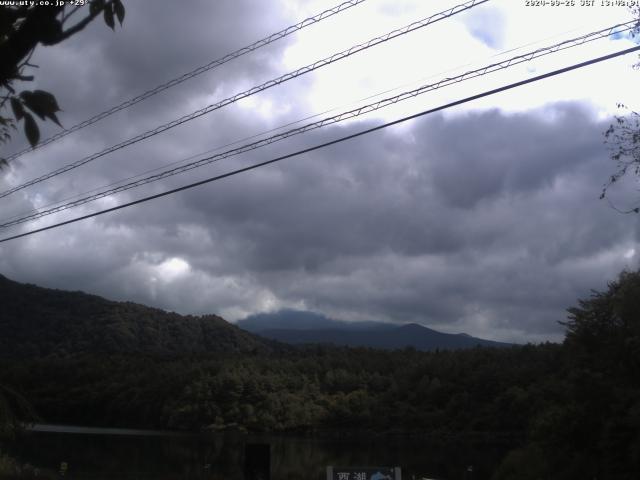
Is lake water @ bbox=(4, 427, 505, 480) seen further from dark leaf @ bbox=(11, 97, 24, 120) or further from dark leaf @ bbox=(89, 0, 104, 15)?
A: dark leaf @ bbox=(89, 0, 104, 15)

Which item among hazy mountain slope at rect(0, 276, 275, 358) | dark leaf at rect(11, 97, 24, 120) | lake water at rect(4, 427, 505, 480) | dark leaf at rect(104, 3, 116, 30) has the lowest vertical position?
lake water at rect(4, 427, 505, 480)

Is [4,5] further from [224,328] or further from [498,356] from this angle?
[224,328]

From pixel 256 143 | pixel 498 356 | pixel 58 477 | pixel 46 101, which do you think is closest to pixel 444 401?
pixel 498 356

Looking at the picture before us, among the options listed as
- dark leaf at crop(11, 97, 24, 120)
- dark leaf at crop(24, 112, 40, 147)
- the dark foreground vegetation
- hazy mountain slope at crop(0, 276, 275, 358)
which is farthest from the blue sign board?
hazy mountain slope at crop(0, 276, 275, 358)

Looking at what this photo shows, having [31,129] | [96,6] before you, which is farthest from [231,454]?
[96,6]

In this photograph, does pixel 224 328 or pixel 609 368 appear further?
pixel 224 328

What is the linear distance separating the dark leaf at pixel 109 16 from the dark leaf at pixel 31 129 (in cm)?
61

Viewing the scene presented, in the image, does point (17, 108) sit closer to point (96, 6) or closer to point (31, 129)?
point (31, 129)

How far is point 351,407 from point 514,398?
28449mm

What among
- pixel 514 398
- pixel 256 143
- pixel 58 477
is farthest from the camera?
pixel 514 398

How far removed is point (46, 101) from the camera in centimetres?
314

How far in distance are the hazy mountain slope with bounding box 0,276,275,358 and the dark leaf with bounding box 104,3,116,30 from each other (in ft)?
358

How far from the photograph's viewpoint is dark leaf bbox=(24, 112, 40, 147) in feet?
10.6

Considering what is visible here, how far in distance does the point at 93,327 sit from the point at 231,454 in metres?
76.8
